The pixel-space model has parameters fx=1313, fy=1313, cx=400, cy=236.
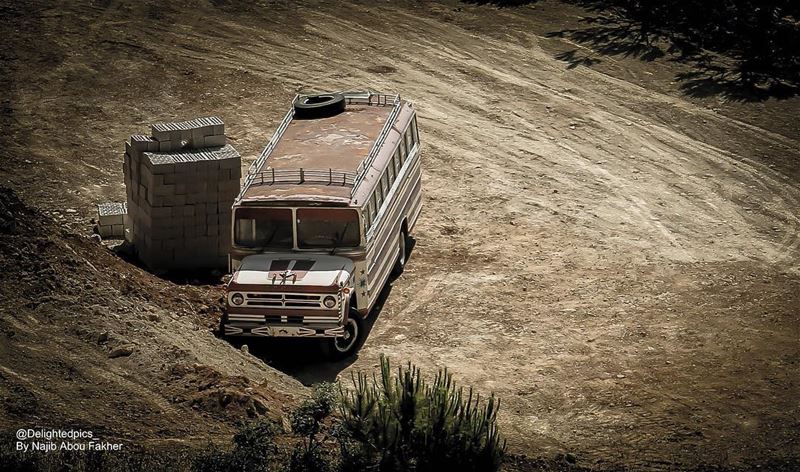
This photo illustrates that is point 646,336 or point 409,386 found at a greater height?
point 409,386

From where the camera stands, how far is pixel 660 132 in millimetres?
28828

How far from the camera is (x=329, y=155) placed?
21016 mm

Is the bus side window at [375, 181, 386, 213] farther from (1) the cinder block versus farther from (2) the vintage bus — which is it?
(1) the cinder block

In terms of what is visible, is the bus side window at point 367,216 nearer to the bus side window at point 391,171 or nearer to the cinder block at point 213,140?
the bus side window at point 391,171

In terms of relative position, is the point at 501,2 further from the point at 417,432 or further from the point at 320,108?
the point at 417,432

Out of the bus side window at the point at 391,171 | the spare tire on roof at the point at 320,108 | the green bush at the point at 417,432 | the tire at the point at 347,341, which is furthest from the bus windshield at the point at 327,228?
the green bush at the point at 417,432

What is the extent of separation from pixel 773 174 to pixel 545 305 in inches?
315

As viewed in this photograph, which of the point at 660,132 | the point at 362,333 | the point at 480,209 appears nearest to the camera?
the point at 362,333

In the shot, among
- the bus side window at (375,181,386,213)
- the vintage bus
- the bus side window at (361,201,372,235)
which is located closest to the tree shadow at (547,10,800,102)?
the vintage bus

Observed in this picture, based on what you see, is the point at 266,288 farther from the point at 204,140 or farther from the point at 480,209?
the point at 480,209

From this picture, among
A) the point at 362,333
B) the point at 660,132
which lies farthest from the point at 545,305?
the point at 660,132

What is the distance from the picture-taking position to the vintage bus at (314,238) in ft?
61.8

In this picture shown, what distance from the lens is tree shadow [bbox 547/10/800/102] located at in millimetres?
31047

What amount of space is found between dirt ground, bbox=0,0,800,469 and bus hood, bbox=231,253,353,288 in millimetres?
1400
